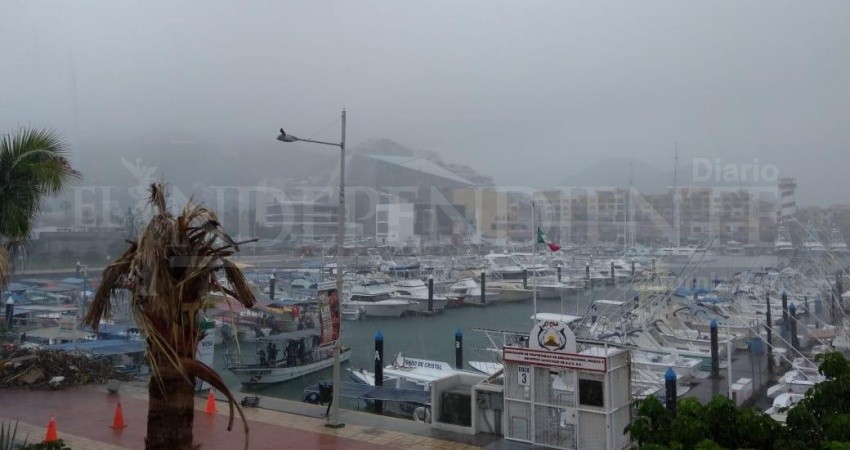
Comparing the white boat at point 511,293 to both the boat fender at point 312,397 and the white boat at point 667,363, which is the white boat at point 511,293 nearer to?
the white boat at point 667,363

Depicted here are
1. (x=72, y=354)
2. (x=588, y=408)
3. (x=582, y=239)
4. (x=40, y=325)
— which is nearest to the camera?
(x=588, y=408)

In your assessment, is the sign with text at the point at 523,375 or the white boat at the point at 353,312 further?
the white boat at the point at 353,312

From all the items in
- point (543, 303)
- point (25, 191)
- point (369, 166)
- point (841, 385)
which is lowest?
point (543, 303)

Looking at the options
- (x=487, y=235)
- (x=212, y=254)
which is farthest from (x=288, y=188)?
(x=212, y=254)

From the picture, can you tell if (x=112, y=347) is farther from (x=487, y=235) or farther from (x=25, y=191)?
(x=487, y=235)

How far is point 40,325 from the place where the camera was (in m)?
33.4

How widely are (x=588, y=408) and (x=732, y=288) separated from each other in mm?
32879

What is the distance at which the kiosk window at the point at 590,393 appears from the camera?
1097 cm

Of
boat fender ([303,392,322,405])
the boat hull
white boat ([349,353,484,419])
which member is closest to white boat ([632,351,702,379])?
white boat ([349,353,484,419])

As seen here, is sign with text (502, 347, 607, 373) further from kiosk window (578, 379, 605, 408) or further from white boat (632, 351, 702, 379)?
white boat (632, 351, 702, 379)

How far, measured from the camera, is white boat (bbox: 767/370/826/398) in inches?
768

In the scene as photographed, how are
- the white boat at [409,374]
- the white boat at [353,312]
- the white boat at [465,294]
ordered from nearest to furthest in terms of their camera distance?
the white boat at [409,374]
the white boat at [353,312]
the white boat at [465,294]

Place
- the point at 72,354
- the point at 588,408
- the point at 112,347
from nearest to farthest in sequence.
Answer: the point at 588,408 < the point at 72,354 < the point at 112,347

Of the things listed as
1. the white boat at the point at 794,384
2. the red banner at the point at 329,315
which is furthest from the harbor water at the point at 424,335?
the white boat at the point at 794,384
